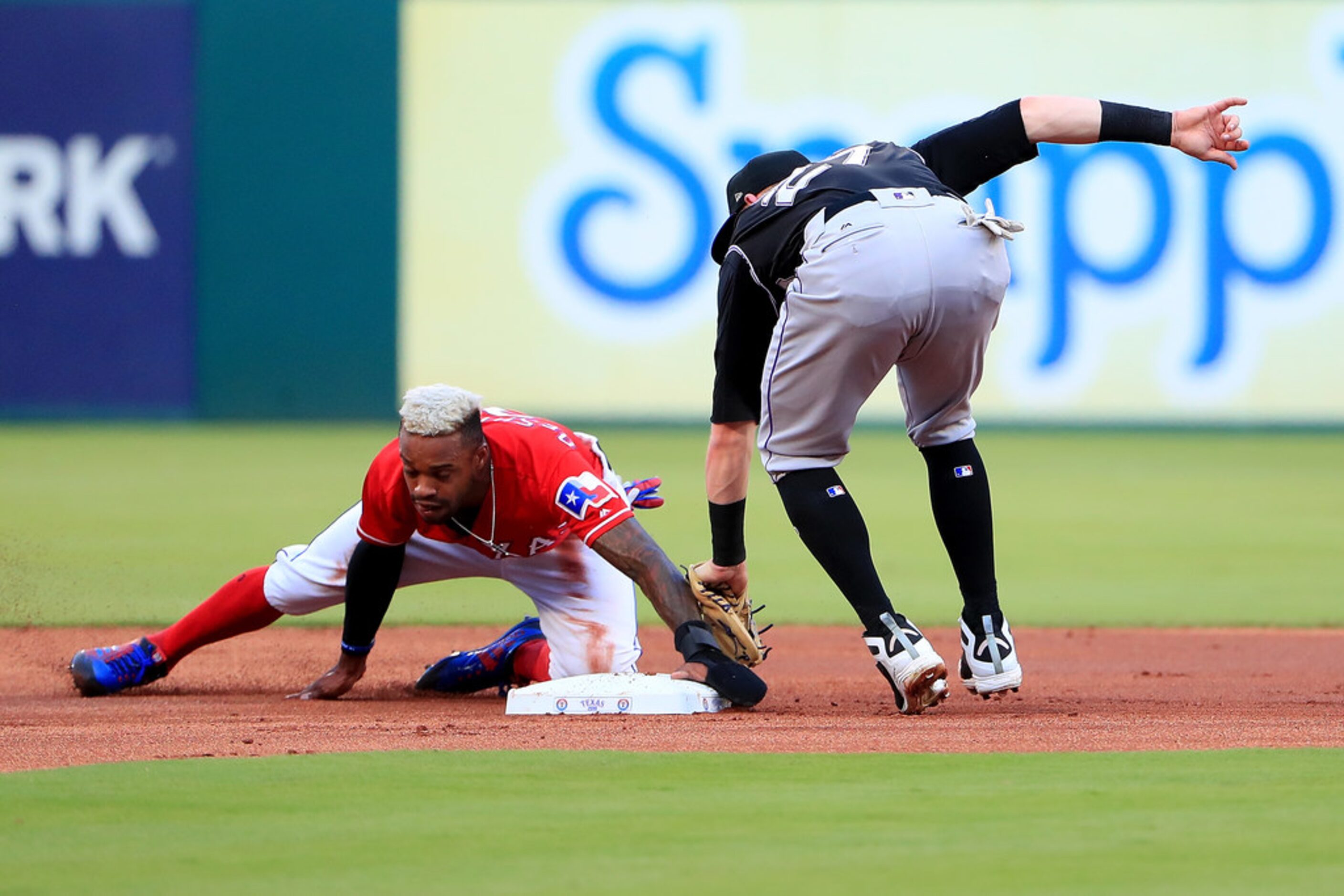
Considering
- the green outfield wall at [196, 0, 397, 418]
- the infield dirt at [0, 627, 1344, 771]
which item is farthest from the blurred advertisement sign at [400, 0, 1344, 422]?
the infield dirt at [0, 627, 1344, 771]

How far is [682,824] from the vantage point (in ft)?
10.0

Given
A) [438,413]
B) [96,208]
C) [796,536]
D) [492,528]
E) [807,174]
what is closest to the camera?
[438,413]

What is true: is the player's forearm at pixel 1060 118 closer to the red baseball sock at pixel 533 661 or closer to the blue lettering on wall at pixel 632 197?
the red baseball sock at pixel 533 661

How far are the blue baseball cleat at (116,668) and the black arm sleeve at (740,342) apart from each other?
1755mm

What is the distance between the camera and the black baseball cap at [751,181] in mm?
4676

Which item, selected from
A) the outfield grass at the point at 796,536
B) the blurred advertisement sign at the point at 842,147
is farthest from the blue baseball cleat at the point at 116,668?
the blurred advertisement sign at the point at 842,147

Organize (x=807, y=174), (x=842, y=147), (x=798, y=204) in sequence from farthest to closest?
(x=842, y=147), (x=807, y=174), (x=798, y=204)

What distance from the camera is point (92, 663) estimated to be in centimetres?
514

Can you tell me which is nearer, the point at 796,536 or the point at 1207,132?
the point at 1207,132

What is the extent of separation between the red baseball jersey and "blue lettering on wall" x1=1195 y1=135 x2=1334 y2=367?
533 inches

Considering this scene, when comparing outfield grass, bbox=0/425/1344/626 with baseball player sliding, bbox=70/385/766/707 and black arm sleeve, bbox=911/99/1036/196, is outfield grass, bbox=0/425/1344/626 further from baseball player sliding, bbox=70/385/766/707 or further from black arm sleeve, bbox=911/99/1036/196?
black arm sleeve, bbox=911/99/1036/196

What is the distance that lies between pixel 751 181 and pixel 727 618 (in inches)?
43.6

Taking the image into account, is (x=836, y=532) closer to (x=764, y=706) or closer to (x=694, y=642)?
(x=694, y=642)

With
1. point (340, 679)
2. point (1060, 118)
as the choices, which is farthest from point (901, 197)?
point (340, 679)
